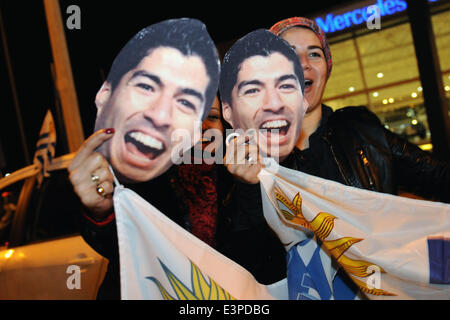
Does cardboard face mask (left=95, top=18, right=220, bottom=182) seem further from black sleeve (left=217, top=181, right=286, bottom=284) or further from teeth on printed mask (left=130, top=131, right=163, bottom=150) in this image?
black sleeve (left=217, top=181, right=286, bottom=284)

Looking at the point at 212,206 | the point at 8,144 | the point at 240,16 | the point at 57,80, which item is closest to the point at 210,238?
the point at 212,206

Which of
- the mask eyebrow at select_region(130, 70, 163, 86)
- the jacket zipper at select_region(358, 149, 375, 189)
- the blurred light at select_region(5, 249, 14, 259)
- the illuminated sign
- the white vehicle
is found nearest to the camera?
the mask eyebrow at select_region(130, 70, 163, 86)

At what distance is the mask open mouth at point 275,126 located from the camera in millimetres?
1746

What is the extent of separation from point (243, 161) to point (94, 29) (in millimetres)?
5800

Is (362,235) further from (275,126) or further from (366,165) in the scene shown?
(275,126)

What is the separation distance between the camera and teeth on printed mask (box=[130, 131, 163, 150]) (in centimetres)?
141

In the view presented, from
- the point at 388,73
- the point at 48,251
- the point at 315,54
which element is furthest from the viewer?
the point at 388,73

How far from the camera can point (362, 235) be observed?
1579mm

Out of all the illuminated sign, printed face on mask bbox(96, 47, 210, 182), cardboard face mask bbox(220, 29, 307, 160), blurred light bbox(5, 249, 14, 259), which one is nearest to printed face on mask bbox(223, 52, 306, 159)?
cardboard face mask bbox(220, 29, 307, 160)

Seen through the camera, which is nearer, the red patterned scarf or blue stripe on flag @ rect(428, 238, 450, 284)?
blue stripe on flag @ rect(428, 238, 450, 284)

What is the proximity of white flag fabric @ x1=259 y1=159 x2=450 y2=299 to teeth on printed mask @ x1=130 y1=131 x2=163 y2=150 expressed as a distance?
460 millimetres

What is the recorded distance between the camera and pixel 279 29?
6.74 feet

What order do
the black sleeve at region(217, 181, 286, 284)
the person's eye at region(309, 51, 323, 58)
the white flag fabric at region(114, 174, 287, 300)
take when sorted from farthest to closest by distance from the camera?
the person's eye at region(309, 51, 323, 58) → the black sleeve at region(217, 181, 286, 284) → the white flag fabric at region(114, 174, 287, 300)

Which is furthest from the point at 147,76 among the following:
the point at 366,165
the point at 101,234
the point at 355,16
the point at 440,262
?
the point at 355,16
